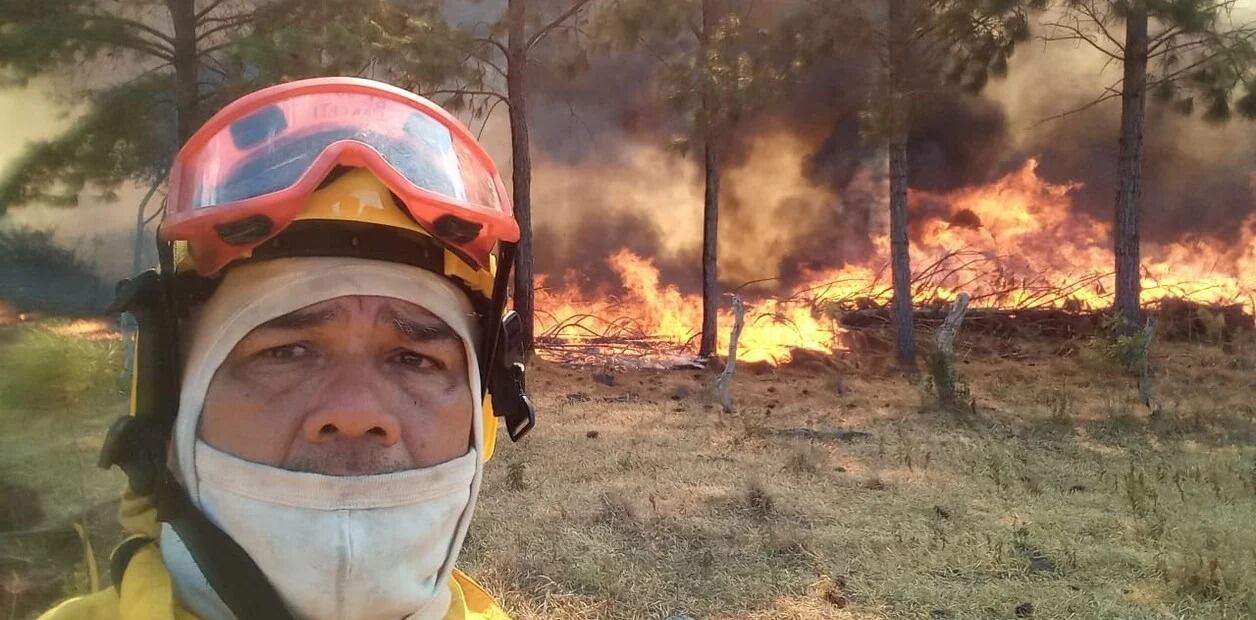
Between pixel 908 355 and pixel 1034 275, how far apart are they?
4.08 meters

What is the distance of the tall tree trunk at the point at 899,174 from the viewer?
10055 millimetres

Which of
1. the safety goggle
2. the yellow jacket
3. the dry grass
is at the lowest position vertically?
the dry grass

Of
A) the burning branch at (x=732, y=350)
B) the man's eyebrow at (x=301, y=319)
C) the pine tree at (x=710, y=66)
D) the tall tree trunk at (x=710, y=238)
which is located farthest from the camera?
the tall tree trunk at (x=710, y=238)

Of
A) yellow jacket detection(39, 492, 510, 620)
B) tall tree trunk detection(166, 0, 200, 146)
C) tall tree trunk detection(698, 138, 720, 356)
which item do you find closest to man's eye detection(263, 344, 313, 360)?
yellow jacket detection(39, 492, 510, 620)

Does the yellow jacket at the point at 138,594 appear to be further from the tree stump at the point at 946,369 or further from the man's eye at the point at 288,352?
the tree stump at the point at 946,369

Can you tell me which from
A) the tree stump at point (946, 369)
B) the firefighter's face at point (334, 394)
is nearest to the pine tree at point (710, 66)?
the tree stump at point (946, 369)

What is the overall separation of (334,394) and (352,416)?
0.05m

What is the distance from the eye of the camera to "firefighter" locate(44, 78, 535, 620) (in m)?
1.41

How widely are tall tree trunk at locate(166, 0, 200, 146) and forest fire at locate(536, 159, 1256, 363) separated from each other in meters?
8.46

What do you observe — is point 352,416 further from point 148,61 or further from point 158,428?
point 148,61

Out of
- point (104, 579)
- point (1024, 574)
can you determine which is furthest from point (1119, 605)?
point (104, 579)

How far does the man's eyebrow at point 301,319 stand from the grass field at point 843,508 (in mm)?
2081

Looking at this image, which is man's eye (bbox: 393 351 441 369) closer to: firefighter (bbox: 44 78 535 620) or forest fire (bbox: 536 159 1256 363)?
firefighter (bbox: 44 78 535 620)

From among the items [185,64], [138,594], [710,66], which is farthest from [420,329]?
[710,66]
